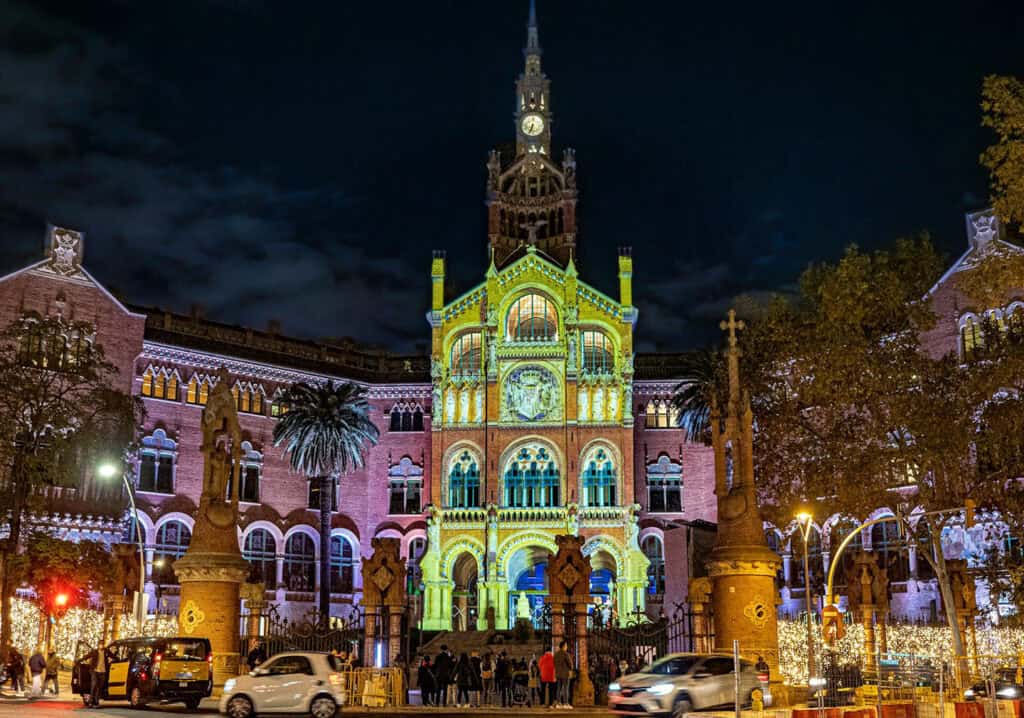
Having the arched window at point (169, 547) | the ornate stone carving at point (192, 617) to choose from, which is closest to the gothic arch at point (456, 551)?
the arched window at point (169, 547)

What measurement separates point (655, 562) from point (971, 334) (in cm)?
2397

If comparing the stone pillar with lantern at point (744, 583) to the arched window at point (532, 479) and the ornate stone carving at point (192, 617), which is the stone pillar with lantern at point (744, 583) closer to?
the ornate stone carving at point (192, 617)

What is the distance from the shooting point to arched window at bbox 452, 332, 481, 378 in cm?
7194

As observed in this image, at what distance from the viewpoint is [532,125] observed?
86.5 metres

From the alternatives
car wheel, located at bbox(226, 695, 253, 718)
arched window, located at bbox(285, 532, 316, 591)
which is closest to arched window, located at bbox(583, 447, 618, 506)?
arched window, located at bbox(285, 532, 316, 591)

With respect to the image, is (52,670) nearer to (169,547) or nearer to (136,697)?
(136,697)

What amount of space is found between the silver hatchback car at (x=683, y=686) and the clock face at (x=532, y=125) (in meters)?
65.2

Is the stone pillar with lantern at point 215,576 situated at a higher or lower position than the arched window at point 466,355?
lower

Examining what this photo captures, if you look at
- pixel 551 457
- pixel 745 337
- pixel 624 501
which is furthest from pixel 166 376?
pixel 745 337

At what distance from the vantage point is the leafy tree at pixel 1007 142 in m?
24.1

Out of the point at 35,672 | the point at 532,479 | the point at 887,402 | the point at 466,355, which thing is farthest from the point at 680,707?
the point at 466,355

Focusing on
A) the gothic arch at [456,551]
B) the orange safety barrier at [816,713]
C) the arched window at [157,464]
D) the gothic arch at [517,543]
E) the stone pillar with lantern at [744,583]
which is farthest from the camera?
the gothic arch at [456,551]

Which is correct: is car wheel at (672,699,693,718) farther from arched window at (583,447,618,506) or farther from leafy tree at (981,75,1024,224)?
arched window at (583,447,618,506)

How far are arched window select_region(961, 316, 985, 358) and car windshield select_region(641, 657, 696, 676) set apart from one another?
116ft
